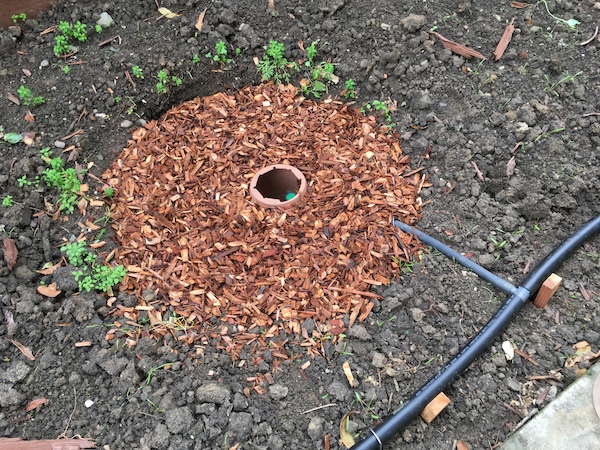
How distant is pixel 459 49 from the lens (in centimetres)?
339

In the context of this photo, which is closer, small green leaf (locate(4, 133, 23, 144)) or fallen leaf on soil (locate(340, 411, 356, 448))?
fallen leaf on soil (locate(340, 411, 356, 448))

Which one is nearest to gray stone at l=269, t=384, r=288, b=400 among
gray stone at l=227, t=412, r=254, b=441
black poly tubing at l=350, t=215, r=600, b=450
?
gray stone at l=227, t=412, r=254, b=441

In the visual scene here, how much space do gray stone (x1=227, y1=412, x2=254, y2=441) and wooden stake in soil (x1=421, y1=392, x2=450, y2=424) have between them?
83cm

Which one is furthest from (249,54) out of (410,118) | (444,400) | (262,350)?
(444,400)

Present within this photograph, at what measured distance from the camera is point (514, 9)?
354 cm

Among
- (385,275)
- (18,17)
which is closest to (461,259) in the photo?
(385,275)

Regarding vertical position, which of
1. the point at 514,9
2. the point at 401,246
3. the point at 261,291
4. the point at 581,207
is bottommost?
the point at 261,291

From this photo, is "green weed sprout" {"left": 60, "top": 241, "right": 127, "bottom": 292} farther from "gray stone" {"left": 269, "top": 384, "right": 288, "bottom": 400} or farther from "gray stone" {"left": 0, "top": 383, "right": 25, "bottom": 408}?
"gray stone" {"left": 269, "top": 384, "right": 288, "bottom": 400}

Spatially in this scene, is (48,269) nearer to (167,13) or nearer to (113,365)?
(113,365)

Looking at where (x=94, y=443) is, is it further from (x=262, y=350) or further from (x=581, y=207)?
(x=581, y=207)

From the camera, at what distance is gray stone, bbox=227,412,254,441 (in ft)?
7.22

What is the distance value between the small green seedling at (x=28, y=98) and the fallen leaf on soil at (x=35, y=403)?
6.65 ft

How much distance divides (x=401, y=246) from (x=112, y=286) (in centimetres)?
168

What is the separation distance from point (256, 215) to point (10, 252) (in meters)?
1.42
